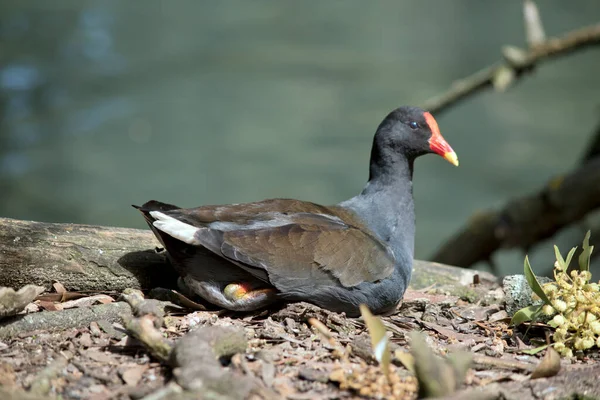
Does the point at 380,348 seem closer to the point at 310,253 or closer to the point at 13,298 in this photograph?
the point at 310,253

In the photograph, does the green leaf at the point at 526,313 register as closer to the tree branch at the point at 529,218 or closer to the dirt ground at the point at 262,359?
the dirt ground at the point at 262,359

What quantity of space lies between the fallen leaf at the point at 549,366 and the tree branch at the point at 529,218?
13.8ft

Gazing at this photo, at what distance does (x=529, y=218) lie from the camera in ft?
25.4

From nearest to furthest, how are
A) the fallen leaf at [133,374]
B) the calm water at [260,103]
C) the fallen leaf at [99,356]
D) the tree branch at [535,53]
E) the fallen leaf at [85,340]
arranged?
the fallen leaf at [133,374] → the fallen leaf at [99,356] → the fallen leaf at [85,340] → the tree branch at [535,53] → the calm water at [260,103]

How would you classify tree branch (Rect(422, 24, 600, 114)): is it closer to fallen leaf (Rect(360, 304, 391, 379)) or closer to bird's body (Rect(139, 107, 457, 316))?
bird's body (Rect(139, 107, 457, 316))

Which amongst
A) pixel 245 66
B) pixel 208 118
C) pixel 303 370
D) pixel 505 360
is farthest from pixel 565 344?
pixel 245 66

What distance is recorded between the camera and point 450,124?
1658 centimetres

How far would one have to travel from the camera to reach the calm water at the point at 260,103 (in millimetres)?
15023

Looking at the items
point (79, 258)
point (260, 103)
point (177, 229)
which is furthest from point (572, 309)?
point (260, 103)

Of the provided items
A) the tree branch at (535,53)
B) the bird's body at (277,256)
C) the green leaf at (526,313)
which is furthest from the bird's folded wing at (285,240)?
the tree branch at (535,53)

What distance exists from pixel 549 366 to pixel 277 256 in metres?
1.53

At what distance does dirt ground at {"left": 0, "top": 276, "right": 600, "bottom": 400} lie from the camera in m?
3.23

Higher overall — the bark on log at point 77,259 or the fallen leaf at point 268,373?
the bark on log at point 77,259

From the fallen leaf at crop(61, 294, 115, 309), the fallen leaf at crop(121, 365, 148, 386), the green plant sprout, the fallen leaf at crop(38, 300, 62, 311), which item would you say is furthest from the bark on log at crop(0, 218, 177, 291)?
the green plant sprout
